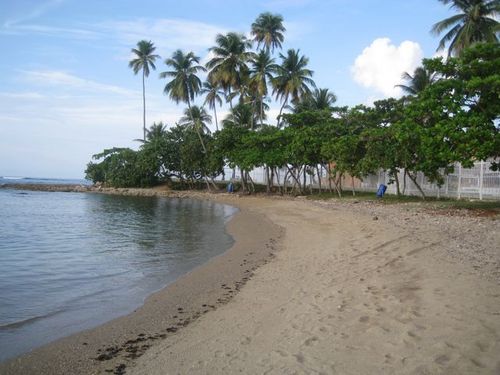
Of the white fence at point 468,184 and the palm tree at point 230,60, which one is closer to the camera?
the white fence at point 468,184

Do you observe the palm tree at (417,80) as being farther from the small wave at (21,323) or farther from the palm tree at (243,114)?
the small wave at (21,323)

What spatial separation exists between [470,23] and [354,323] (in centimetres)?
2983

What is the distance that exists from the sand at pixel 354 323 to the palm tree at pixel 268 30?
36464mm

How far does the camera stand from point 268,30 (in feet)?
139

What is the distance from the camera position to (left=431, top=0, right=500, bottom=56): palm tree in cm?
2833

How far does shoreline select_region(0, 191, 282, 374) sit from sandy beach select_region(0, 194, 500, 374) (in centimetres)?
2

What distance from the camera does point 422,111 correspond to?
16.7 metres

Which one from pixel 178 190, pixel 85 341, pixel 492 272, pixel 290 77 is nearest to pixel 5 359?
pixel 85 341

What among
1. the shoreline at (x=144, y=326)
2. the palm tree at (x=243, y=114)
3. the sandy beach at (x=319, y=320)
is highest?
the palm tree at (x=243, y=114)

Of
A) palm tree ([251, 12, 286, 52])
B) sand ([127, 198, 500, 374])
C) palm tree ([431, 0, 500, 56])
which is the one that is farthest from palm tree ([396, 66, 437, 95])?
sand ([127, 198, 500, 374])

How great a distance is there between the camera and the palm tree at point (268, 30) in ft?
137

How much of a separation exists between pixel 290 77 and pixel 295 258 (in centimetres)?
3240

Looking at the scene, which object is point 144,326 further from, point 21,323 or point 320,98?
point 320,98

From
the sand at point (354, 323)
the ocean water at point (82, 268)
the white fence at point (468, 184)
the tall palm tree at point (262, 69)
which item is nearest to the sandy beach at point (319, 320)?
the sand at point (354, 323)
